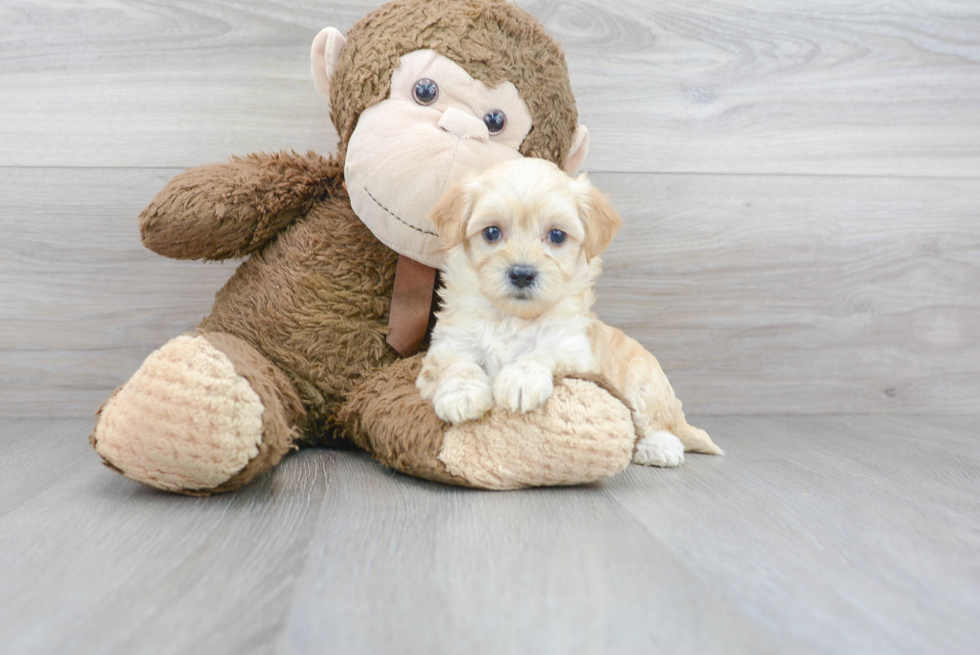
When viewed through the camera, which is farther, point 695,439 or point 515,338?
point 695,439

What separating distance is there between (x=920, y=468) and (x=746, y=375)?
1.74 ft

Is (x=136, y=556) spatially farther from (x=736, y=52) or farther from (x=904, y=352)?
(x=904, y=352)

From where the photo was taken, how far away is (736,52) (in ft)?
5.57

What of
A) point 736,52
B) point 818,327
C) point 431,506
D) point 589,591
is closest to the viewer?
point 589,591

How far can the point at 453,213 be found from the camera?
1.11 meters

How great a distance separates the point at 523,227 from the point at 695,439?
61cm

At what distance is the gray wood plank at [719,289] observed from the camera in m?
1.61

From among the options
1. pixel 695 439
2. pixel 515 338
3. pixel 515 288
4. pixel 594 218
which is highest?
pixel 594 218

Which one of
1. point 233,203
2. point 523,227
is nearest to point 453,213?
point 523,227

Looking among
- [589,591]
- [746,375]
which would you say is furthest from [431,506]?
[746,375]

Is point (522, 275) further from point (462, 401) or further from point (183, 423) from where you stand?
point (183, 423)

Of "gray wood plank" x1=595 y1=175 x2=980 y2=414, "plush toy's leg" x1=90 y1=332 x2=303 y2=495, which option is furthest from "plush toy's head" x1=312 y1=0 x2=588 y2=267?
"gray wood plank" x1=595 y1=175 x2=980 y2=414

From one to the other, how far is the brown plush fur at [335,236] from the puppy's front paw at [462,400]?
59mm

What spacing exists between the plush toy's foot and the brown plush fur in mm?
51
